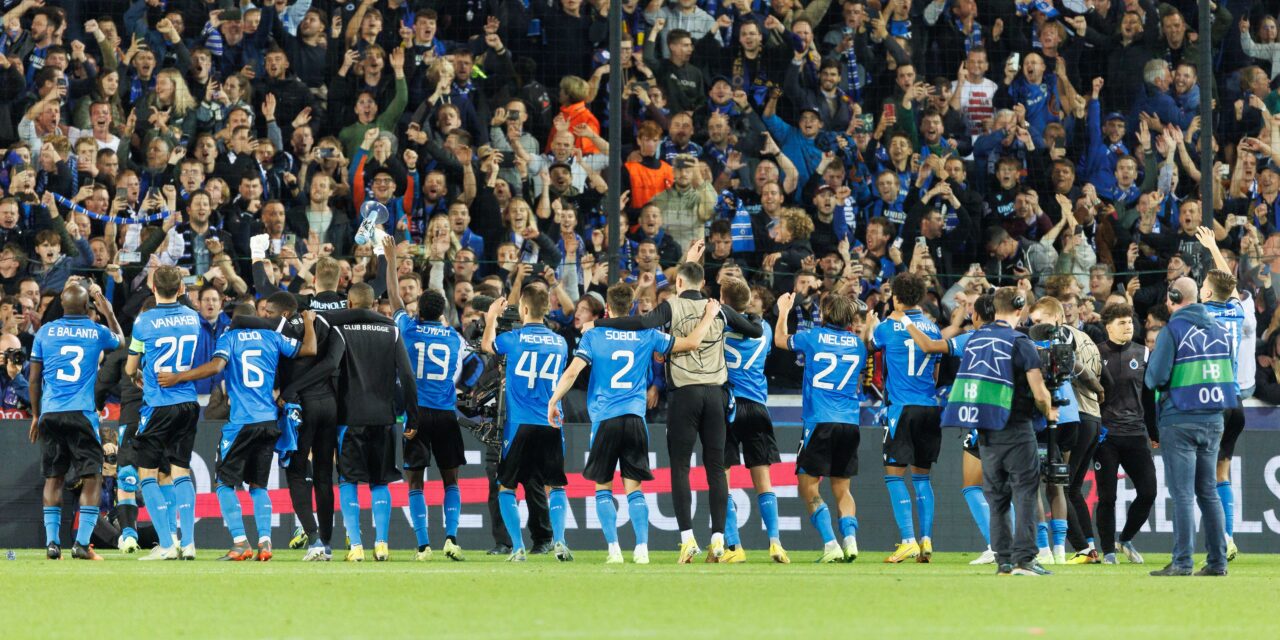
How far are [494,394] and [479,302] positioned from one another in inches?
31.4

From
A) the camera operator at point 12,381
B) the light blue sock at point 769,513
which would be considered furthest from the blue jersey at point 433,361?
the camera operator at point 12,381

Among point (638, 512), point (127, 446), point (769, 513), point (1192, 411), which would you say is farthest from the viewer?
point (127, 446)

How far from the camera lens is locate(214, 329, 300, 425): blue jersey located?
12.9 meters

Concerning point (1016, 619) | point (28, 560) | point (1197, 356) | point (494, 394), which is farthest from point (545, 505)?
point (1016, 619)

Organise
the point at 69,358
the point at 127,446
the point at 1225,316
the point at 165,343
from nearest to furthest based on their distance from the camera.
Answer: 1. the point at 1225,316
2. the point at 165,343
3. the point at 69,358
4. the point at 127,446

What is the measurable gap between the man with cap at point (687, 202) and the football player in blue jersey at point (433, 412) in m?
4.86

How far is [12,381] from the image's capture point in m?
16.2

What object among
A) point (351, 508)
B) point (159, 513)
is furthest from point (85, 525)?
point (351, 508)

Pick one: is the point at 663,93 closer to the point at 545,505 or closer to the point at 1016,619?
the point at 545,505

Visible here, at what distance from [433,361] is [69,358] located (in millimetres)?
2862

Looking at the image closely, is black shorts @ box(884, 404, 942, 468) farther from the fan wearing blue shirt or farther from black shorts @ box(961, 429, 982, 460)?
the fan wearing blue shirt

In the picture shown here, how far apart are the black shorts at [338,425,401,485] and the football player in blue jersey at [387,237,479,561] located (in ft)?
2.35

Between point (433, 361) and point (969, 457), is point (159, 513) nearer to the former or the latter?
point (433, 361)

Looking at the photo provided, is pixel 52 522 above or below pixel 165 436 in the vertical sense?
below
